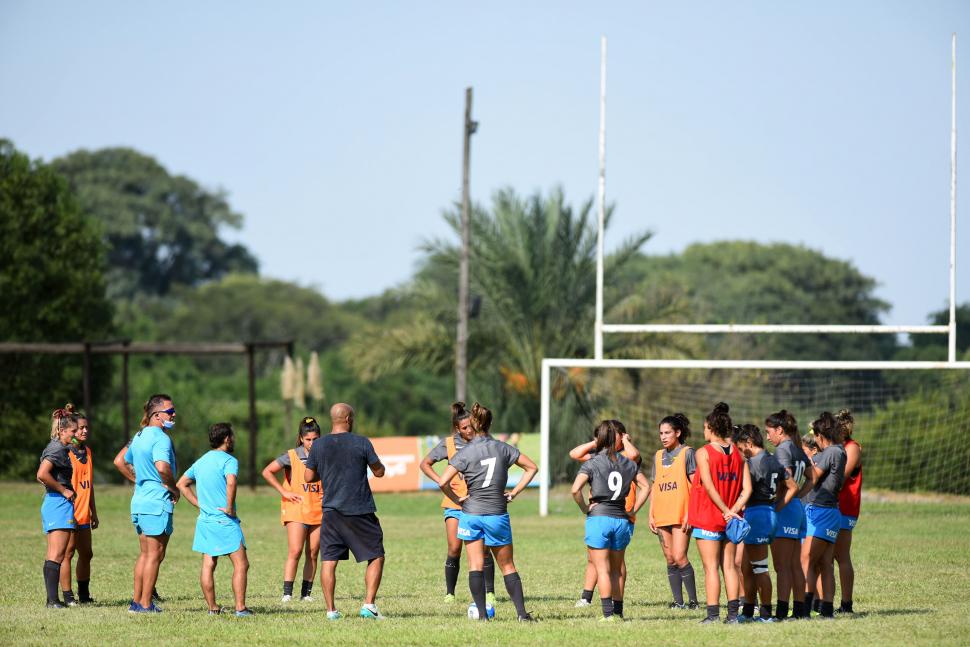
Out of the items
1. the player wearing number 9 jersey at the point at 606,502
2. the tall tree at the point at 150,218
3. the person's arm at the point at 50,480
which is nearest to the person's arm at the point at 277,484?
the person's arm at the point at 50,480

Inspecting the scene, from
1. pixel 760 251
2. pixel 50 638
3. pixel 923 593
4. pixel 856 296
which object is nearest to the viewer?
pixel 50 638

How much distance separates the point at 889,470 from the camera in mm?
29562

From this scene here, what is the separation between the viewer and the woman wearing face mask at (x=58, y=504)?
12.0 meters

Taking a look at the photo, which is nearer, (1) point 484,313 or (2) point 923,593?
(2) point 923,593

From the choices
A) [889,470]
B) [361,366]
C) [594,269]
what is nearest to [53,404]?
[361,366]

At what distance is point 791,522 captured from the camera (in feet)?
36.2

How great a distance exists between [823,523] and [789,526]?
0.59 meters

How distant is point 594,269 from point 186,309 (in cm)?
4426

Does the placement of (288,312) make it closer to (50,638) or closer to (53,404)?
Result: (53,404)

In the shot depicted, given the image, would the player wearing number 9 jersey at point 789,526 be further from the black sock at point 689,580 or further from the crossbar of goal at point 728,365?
the crossbar of goal at point 728,365

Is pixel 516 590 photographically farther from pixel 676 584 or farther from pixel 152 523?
pixel 152 523

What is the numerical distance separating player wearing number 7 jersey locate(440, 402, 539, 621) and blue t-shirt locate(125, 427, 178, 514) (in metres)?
2.48

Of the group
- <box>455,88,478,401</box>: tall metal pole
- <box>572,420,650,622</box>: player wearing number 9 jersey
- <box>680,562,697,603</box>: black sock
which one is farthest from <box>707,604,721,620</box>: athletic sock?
<box>455,88,478,401</box>: tall metal pole

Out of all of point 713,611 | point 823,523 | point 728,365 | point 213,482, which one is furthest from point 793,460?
point 728,365
